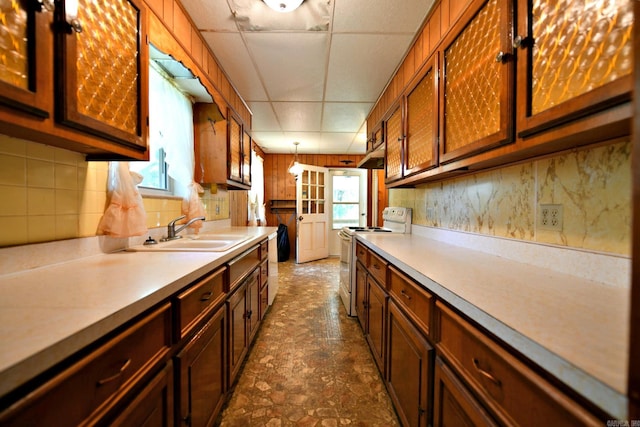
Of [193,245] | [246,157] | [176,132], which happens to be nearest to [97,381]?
[193,245]

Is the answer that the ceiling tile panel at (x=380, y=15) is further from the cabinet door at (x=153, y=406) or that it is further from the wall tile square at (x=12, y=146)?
the cabinet door at (x=153, y=406)

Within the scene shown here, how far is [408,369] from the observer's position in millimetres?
1117

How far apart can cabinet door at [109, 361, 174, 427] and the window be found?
16.1ft

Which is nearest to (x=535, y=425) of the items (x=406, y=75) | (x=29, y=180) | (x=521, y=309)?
(x=521, y=309)

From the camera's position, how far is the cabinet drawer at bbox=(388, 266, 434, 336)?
36.9 inches

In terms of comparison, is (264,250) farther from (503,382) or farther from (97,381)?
(503,382)

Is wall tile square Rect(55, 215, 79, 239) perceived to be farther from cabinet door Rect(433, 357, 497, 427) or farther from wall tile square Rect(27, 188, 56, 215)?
cabinet door Rect(433, 357, 497, 427)

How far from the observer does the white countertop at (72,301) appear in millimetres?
433

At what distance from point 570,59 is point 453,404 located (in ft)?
3.54

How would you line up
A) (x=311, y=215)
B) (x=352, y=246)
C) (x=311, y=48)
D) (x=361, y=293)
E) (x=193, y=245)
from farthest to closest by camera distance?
(x=311, y=215), (x=352, y=246), (x=361, y=293), (x=311, y=48), (x=193, y=245)

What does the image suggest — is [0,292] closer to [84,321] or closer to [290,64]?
[84,321]

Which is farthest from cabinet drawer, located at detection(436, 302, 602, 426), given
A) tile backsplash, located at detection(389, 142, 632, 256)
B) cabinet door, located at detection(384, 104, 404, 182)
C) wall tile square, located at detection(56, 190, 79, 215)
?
wall tile square, located at detection(56, 190, 79, 215)

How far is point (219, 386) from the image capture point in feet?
4.08

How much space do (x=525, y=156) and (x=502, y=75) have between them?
1.20ft
